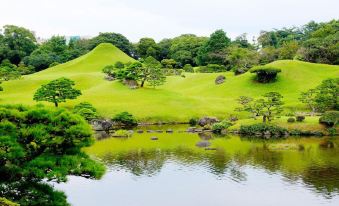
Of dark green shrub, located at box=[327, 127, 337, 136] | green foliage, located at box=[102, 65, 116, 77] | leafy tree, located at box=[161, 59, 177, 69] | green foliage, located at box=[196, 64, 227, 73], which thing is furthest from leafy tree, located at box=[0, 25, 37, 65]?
dark green shrub, located at box=[327, 127, 337, 136]

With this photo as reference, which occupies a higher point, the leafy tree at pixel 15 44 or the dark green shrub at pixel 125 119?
the leafy tree at pixel 15 44

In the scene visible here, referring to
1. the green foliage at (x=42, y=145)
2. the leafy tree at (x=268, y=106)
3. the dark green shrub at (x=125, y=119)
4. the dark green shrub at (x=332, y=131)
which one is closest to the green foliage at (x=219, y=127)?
the leafy tree at (x=268, y=106)

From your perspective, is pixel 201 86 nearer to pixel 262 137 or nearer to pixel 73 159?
pixel 262 137

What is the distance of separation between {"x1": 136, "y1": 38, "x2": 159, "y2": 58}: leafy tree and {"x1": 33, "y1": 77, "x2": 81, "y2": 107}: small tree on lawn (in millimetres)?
72715

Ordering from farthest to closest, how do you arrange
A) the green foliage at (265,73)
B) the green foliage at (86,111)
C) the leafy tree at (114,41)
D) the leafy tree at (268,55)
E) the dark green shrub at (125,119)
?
the leafy tree at (114,41), the leafy tree at (268,55), the green foliage at (265,73), the dark green shrub at (125,119), the green foliage at (86,111)

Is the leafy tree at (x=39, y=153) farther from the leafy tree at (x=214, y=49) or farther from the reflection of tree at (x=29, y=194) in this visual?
the leafy tree at (x=214, y=49)

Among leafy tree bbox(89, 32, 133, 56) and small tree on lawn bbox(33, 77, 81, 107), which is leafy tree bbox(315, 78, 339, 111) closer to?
small tree on lawn bbox(33, 77, 81, 107)

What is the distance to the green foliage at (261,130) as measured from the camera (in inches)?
2491

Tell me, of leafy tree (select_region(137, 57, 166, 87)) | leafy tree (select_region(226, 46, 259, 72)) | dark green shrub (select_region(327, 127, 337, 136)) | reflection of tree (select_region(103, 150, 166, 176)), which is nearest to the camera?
reflection of tree (select_region(103, 150, 166, 176))

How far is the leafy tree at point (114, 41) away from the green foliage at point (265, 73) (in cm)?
7138

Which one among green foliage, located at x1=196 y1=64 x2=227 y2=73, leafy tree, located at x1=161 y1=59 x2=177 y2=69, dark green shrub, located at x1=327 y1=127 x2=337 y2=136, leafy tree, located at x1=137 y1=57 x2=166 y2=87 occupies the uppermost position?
leafy tree, located at x1=161 y1=59 x2=177 y2=69

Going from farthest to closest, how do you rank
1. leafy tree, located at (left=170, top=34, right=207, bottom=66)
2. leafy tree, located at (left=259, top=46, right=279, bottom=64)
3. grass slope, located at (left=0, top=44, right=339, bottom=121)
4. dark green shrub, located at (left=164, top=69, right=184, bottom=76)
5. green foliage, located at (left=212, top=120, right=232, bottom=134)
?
leafy tree, located at (left=170, top=34, right=207, bottom=66), dark green shrub, located at (left=164, top=69, right=184, bottom=76), leafy tree, located at (left=259, top=46, right=279, bottom=64), grass slope, located at (left=0, top=44, right=339, bottom=121), green foliage, located at (left=212, top=120, right=232, bottom=134)

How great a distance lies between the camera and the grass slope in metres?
79.8

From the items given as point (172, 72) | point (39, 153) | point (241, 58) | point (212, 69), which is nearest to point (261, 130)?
point (39, 153)
